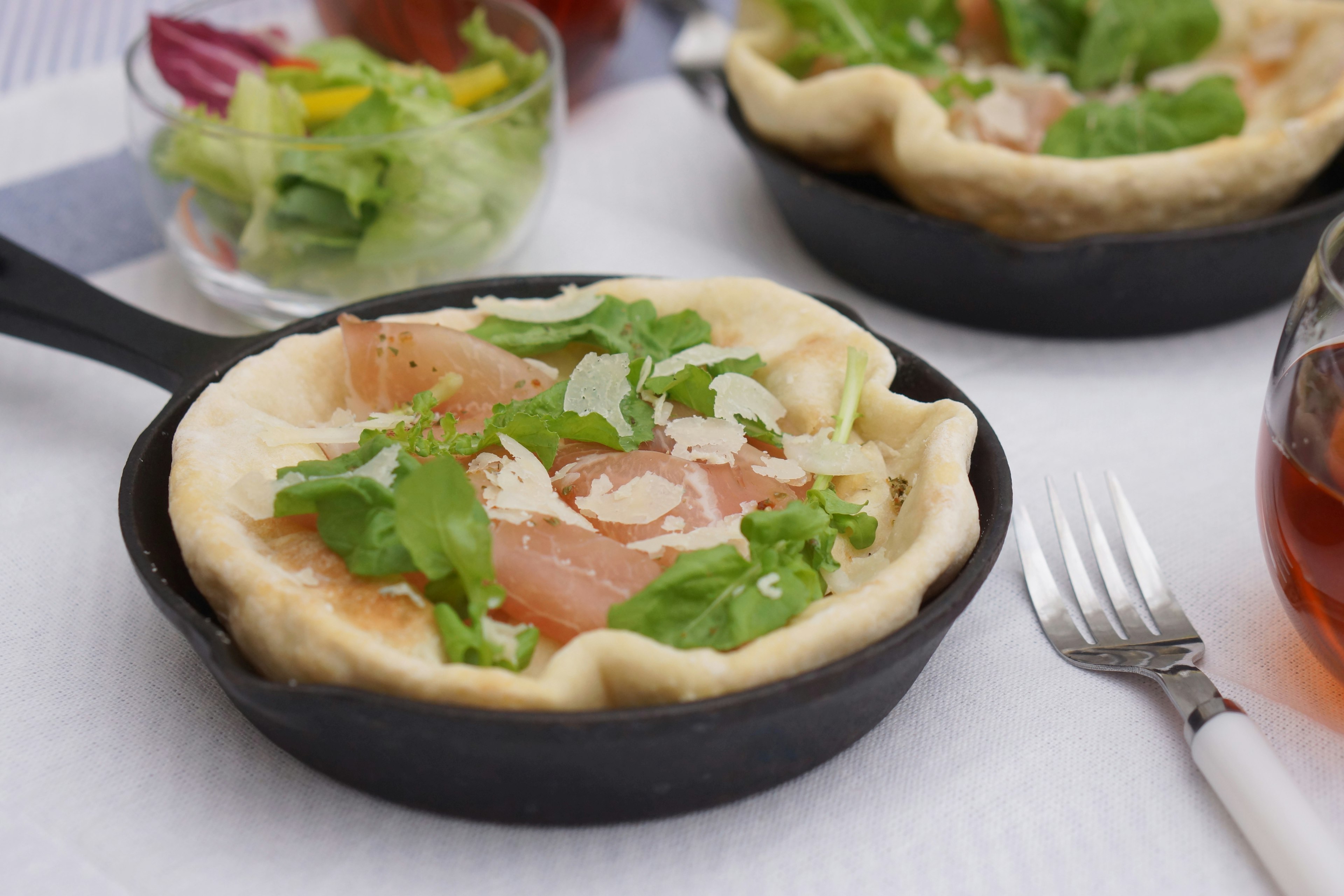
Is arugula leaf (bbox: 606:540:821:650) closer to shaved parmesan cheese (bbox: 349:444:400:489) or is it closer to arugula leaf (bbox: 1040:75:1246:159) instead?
shaved parmesan cheese (bbox: 349:444:400:489)

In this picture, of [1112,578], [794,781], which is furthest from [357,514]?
[1112,578]

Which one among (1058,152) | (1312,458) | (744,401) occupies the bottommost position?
(744,401)

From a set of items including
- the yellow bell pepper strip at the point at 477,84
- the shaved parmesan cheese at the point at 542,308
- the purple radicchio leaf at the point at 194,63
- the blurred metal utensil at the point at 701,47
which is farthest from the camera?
the blurred metal utensil at the point at 701,47

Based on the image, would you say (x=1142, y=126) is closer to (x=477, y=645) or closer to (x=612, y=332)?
(x=612, y=332)

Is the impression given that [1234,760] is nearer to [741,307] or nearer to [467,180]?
[741,307]

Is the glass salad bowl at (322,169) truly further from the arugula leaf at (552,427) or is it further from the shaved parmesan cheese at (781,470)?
the shaved parmesan cheese at (781,470)

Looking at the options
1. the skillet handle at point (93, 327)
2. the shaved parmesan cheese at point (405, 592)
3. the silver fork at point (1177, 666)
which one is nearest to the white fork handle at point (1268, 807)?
the silver fork at point (1177, 666)
